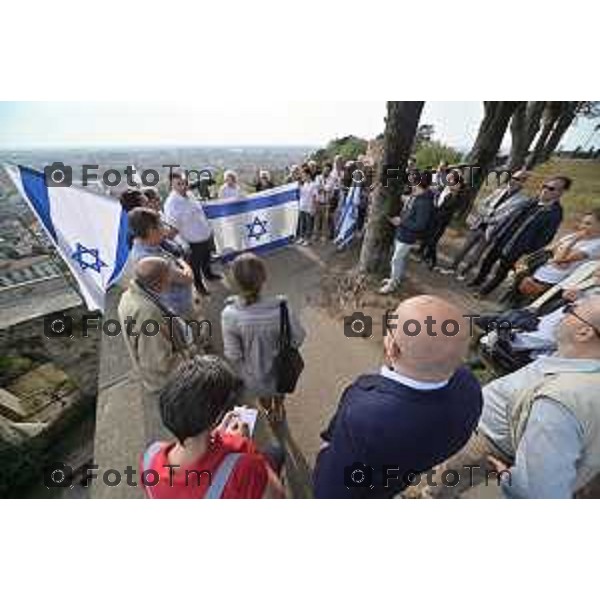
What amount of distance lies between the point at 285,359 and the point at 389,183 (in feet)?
6.99

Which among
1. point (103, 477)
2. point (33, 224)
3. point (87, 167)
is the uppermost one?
point (87, 167)

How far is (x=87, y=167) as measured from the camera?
2406 mm

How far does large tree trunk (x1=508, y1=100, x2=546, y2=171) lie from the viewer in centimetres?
413

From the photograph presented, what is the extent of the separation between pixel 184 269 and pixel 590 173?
3.38m

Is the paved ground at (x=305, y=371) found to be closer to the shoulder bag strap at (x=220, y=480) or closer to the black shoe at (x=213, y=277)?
the black shoe at (x=213, y=277)

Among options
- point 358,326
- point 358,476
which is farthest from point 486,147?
point 358,476

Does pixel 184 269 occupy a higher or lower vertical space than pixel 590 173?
lower

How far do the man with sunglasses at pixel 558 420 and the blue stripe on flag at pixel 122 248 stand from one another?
2.39 metres

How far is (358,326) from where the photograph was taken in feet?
10.3

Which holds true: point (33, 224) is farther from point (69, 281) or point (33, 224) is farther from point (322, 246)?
point (322, 246)

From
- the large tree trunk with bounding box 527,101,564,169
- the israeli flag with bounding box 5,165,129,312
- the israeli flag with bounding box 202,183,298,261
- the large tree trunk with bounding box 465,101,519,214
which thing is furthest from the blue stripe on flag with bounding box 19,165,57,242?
the large tree trunk with bounding box 527,101,564,169

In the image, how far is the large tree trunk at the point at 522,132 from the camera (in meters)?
4.13

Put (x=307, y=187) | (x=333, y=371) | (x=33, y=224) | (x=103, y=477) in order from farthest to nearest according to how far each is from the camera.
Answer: (x=307, y=187), (x=333, y=371), (x=33, y=224), (x=103, y=477)

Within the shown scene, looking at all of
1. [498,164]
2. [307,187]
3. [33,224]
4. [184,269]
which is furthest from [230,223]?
[498,164]
